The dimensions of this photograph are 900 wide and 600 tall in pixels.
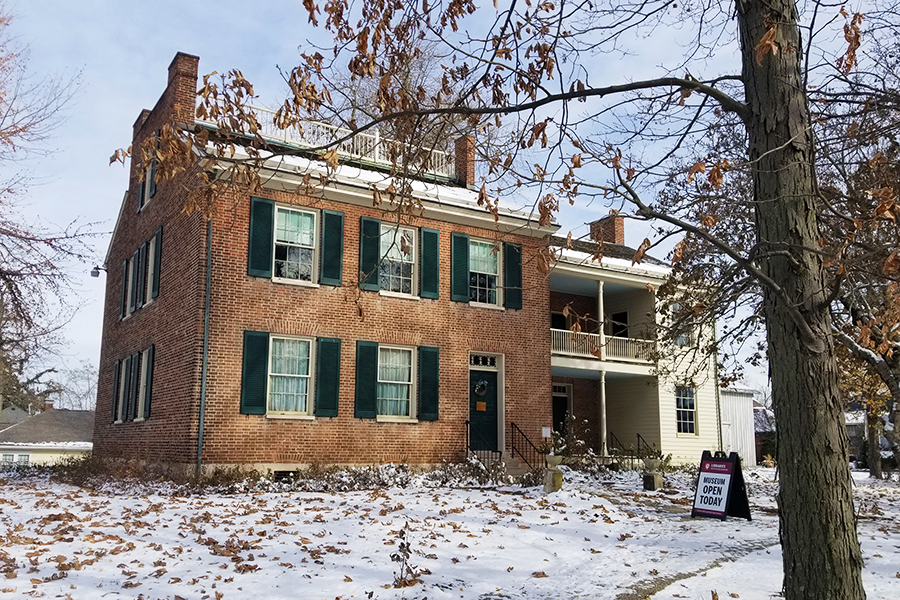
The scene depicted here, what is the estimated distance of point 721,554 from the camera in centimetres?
855

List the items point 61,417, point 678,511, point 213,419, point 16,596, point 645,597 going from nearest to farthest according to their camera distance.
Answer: point 16,596
point 645,597
point 678,511
point 213,419
point 61,417

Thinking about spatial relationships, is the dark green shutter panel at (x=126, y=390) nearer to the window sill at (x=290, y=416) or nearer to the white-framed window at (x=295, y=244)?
the window sill at (x=290, y=416)

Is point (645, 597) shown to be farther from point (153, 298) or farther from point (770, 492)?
point (153, 298)

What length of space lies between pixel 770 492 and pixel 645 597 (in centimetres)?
1080

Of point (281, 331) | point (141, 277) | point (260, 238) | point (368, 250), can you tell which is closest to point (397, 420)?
point (281, 331)

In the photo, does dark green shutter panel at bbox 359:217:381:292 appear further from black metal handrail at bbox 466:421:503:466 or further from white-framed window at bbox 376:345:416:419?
black metal handrail at bbox 466:421:503:466

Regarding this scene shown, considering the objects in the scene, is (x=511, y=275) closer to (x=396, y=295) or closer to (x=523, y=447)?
(x=396, y=295)

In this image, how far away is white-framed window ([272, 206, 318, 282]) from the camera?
51.1 ft

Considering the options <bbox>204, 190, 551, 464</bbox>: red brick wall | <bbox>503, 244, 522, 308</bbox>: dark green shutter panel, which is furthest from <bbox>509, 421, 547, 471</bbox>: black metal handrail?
<bbox>503, 244, 522, 308</bbox>: dark green shutter panel

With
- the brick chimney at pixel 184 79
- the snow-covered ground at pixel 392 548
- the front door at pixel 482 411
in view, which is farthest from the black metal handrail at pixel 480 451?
the brick chimney at pixel 184 79

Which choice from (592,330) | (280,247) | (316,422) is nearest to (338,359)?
(316,422)

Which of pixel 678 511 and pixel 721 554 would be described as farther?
pixel 678 511

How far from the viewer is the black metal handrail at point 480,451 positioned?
17.1 metres

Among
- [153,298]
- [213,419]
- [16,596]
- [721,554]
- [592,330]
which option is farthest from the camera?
[592,330]
